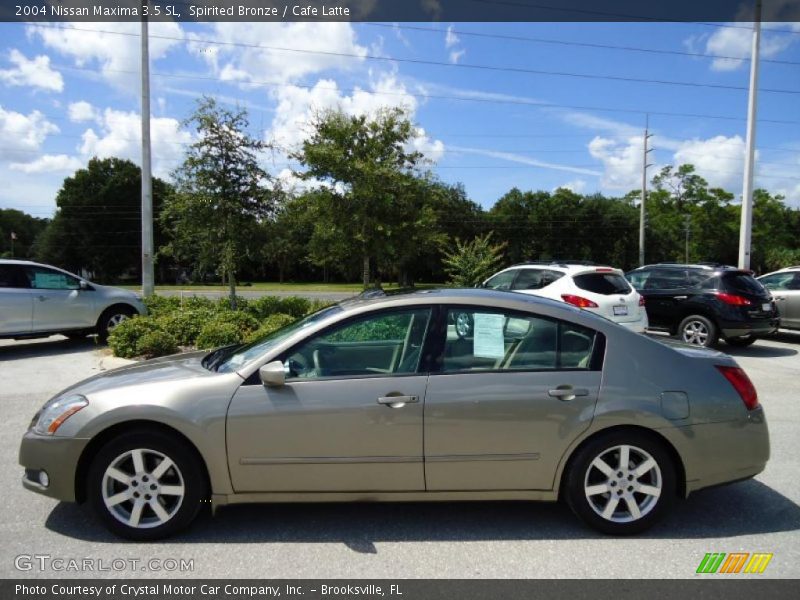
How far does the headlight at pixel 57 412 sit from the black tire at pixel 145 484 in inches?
11.8

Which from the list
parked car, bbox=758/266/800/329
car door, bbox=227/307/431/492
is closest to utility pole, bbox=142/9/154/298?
car door, bbox=227/307/431/492

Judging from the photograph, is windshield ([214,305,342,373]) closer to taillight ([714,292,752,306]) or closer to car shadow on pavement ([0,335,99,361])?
car shadow on pavement ([0,335,99,361])

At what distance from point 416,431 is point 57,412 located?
219 centimetres

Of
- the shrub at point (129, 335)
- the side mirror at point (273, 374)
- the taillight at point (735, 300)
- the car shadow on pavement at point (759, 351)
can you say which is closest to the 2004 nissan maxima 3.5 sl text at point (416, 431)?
the side mirror at point (273, 374)

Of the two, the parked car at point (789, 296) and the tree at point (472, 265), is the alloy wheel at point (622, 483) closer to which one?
the parked car at point (789, 296)

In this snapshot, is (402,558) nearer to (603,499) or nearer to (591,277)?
(603,499)

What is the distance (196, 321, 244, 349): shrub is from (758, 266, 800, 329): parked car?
37.5ft

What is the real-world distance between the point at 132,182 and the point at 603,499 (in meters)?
65.9

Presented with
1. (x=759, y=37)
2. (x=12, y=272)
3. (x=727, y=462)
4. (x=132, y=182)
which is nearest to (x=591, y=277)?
(x=727, y=462)

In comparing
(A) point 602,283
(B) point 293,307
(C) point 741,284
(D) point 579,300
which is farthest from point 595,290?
(B) point 293,307

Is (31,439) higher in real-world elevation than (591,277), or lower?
lower

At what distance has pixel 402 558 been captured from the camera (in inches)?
128
